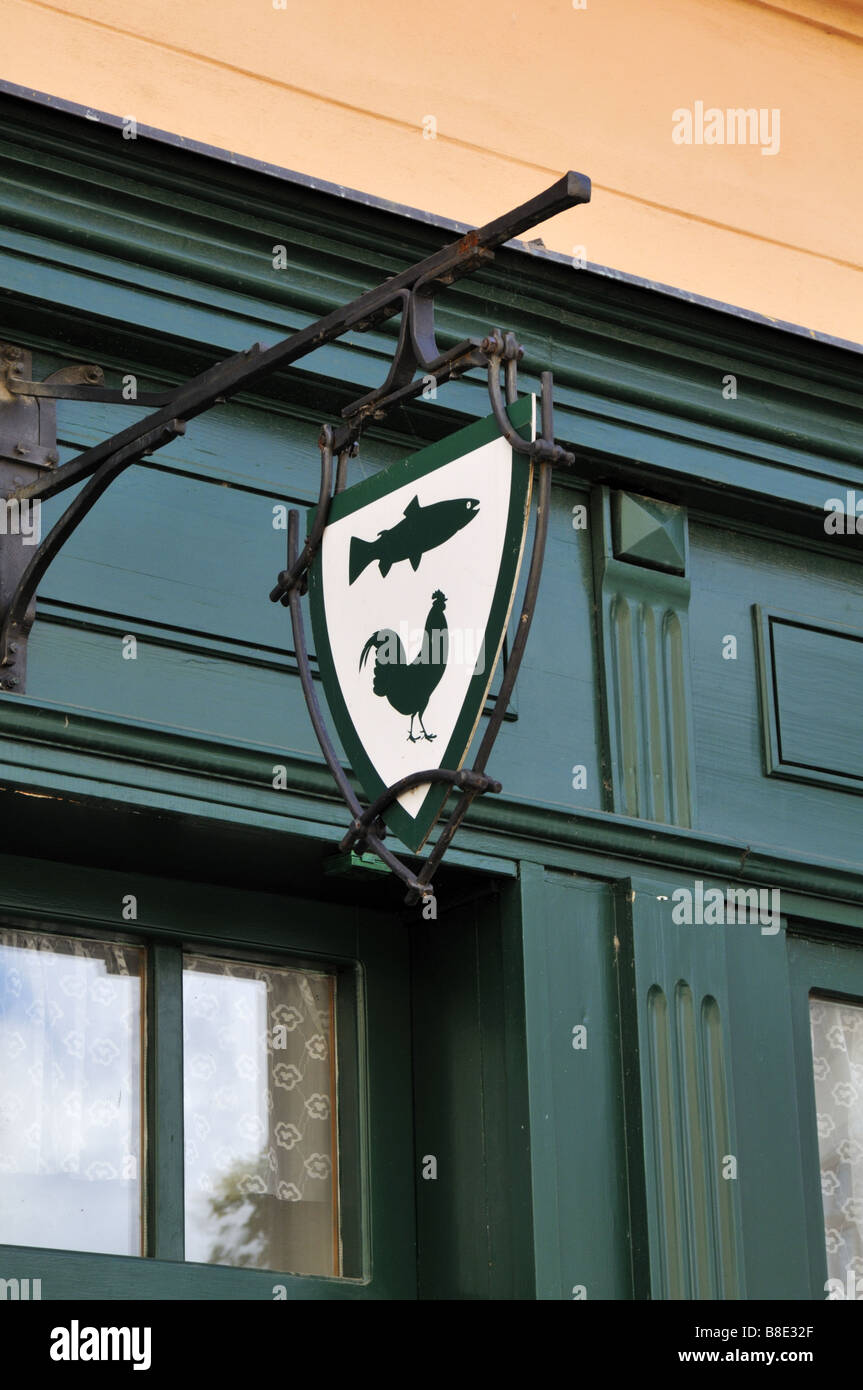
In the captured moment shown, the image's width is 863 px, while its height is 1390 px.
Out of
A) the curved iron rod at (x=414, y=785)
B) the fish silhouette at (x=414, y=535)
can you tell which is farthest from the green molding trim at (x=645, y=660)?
the curved iron rod at (x=414, y=785)

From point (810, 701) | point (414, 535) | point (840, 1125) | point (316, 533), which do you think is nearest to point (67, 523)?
point (316, 533)

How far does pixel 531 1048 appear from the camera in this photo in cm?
490

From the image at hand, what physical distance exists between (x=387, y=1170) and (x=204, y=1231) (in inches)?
17.2

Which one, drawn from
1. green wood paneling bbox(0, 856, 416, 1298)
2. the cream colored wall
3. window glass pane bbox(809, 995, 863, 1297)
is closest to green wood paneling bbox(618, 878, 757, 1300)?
window glass pane bbox(809, 995, 863, 1297)

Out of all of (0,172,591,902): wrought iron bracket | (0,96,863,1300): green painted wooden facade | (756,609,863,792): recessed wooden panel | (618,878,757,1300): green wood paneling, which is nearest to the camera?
(0,172,591,902): wrought iron bracket

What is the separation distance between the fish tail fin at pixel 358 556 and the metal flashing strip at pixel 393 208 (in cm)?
134

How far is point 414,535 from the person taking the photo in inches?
154

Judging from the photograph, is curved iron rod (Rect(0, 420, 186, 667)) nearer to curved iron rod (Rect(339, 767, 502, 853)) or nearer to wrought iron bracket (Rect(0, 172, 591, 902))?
wrought iron bracket (Rect(0, 172, 591, 902))

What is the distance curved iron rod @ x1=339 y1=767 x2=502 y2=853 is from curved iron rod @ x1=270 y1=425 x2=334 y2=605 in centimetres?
48

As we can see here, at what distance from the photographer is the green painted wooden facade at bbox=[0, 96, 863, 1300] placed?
4.77 m

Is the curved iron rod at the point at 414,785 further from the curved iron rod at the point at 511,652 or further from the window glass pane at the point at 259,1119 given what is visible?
the window glass pane at the point at 259,1119

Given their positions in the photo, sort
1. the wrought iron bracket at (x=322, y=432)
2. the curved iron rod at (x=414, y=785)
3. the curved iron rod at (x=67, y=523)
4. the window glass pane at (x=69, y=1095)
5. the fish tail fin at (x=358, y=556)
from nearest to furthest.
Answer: the curved iron rod at (x=414, y=785) < the wrought iron bracket at (x=322, y=432) < the fish tail fin at (x=358, y=556) < the curved iron rod at (x=67, y=523) < the window glass pane at (x=69, y=1095)

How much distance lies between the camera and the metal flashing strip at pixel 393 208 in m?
4.82

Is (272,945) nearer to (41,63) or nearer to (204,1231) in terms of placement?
(204,1231)
